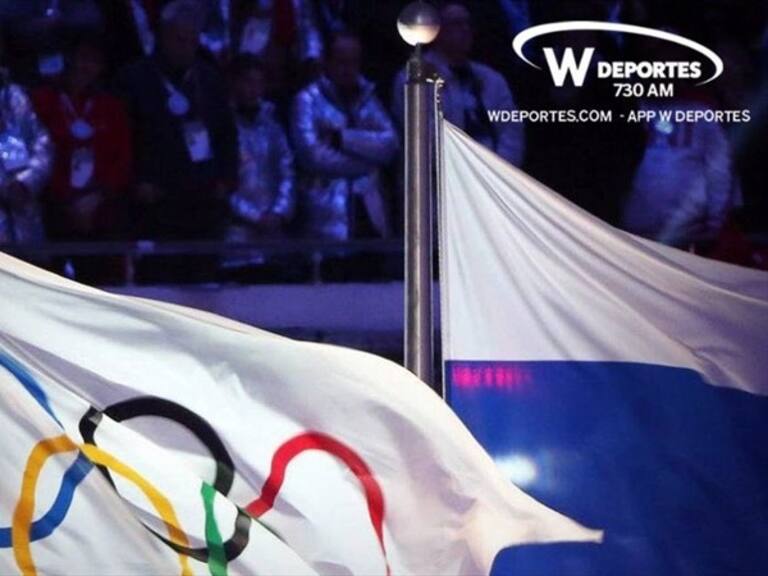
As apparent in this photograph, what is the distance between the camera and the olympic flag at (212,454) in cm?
519

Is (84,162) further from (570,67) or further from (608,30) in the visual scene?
(608,30)

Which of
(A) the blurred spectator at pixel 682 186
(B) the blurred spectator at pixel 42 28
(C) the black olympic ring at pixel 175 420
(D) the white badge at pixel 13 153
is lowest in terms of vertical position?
(C) the black olympic ring at pixel 175 420

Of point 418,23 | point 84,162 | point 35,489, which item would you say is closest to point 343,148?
point 84,162

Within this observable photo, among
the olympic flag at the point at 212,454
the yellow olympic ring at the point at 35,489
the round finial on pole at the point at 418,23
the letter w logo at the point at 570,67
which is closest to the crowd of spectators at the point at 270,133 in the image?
the letter w logo at the point at 570,67

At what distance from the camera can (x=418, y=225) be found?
5.86 meters

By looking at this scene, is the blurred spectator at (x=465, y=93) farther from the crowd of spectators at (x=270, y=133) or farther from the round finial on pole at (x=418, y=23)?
the round finial on pole at (x=418, y=23)

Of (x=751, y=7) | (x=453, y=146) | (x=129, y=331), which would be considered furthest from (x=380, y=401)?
(x=751, y=7)

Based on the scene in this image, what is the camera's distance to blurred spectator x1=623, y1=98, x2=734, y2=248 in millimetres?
9844

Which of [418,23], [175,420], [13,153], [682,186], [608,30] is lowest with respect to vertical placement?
[175,420]

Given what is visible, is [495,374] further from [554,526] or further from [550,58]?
[550,58]

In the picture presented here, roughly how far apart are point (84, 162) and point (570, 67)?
2317 mm

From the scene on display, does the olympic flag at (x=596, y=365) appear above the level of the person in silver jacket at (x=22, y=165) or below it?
below

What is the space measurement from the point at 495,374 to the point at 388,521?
0.83 m

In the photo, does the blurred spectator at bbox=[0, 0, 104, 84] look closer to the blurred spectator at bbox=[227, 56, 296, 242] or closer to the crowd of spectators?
the crowd of spectators
